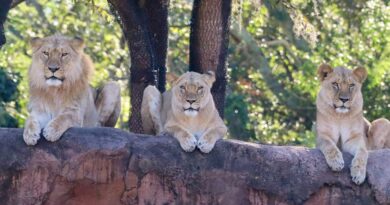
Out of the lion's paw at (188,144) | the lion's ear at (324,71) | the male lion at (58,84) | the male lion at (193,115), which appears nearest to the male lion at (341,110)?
the lion's ear at (324,71)

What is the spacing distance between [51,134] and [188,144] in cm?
130

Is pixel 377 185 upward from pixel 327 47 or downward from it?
downward

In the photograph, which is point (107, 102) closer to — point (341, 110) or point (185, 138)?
point (185, 138)

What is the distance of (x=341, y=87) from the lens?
10867 millimetres

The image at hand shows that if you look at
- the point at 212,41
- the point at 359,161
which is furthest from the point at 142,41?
the point at 359,161

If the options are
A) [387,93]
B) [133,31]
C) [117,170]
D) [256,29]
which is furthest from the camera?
[256,29]

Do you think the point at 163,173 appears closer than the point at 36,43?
Yes

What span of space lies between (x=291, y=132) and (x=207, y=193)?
34.8ft

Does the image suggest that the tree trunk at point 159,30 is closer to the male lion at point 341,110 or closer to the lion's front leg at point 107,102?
the lion's front leg at point 107,102

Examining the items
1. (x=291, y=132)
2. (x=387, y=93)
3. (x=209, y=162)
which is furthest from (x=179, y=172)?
(x=291, y=132)

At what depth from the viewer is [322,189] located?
10.4 metres

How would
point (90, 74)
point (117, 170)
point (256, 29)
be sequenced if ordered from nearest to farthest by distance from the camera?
1. point (117, 170)
2. point (90, 74)
3. point (256, 29)

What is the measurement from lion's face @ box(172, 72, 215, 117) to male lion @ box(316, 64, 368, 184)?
1.22 m

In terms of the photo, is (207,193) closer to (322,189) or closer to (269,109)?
(322,189)
